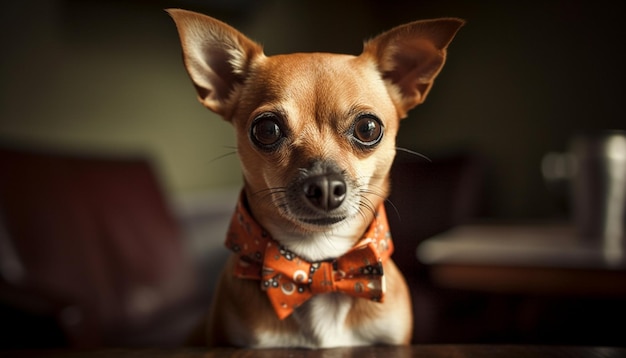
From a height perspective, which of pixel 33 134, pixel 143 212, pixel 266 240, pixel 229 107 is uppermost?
pixel 229 107

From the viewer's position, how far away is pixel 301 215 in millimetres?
628

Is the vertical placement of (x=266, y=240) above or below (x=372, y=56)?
below

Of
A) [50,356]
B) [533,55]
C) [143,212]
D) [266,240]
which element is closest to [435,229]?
[266,240]

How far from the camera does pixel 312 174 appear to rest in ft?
2.02

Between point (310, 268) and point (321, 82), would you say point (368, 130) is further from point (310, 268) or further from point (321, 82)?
point (310, 268)

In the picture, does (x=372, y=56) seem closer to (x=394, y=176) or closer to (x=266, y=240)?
(x=394, y=176)

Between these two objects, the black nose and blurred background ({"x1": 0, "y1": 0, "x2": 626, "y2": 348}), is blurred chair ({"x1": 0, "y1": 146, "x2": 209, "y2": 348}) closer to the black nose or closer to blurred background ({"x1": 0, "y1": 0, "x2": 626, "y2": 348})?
blurred background ({"x1": 0, "y1": 0, "x2": 626, "y2": 348})

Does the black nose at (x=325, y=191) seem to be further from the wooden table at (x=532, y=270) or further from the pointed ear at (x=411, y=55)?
the wooden table at (x=532, y=270)

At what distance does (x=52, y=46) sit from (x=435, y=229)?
6.18 feet

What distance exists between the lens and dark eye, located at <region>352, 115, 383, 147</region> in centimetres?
63

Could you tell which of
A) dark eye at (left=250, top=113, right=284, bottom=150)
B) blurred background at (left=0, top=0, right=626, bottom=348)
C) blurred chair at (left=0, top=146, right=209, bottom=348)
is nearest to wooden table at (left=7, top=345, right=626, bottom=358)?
dark eye at (left=250, top=113, right=284, bottom=150)

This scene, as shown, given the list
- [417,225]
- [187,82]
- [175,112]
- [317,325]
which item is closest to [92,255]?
[187,82]

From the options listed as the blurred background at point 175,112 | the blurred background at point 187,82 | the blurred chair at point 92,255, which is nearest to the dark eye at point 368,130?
the blurred background at point 175,112

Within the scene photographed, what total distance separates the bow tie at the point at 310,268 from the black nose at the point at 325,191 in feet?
0.26
